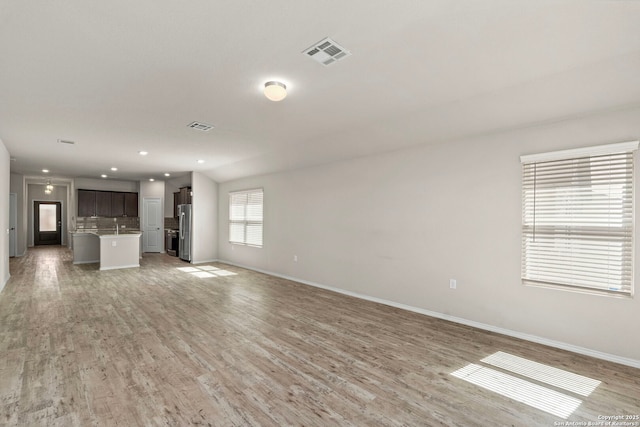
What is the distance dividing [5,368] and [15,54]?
2584 mm

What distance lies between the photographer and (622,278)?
2.96 m

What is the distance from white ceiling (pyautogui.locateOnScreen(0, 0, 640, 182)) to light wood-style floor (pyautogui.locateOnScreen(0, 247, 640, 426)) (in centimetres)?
251

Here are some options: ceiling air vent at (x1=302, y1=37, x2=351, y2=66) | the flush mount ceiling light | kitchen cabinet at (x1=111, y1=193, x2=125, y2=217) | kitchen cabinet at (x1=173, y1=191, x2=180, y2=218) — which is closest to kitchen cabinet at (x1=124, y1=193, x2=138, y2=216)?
kitchen cabinet at (x1=111, y1=193, x2=125, y2=217)

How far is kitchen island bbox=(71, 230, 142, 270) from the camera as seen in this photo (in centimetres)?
781

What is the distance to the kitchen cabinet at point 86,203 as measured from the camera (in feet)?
34.7

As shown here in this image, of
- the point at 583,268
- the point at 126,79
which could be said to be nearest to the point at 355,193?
the point at 583,268

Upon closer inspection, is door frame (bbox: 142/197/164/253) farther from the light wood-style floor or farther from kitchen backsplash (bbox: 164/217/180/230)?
the light wood-style floor

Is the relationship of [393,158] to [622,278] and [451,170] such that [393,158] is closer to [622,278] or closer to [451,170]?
[451,170]

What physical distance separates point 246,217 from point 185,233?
7.50ft

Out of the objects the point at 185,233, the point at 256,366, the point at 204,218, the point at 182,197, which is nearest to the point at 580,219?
the point at 256,366

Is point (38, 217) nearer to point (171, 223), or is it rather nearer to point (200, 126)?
point (171, 223)

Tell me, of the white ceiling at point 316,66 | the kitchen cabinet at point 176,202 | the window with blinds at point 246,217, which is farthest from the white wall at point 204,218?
the white ceiling at point 316,66

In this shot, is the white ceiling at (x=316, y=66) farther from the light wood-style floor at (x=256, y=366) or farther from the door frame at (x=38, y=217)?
the door frame at (x=38, y=217)

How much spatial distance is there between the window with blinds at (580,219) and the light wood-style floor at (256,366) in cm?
81
